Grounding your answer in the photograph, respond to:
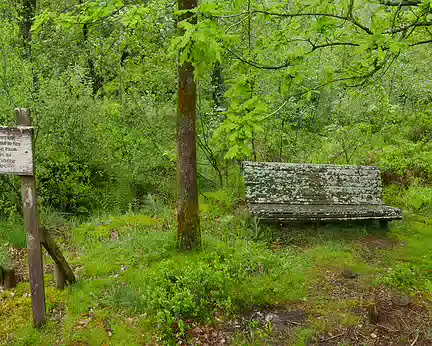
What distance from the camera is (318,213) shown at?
7.93 metres

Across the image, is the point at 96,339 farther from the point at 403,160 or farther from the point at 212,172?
the point at 403,160

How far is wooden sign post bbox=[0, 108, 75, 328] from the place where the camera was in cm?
429

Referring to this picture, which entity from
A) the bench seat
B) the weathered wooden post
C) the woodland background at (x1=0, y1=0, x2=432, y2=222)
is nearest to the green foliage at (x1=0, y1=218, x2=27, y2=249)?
the woodland background at (x1=0, y1=0, x2=432, y2=222)

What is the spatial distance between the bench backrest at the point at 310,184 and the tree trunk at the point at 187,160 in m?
2.58

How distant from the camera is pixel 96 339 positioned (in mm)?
4480

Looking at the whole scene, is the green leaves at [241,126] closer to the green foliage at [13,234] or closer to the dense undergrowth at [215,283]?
the dense undergrowth at [215,283]

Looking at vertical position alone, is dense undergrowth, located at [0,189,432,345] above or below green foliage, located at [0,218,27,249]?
below

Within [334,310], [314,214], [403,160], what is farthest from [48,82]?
[403,160]

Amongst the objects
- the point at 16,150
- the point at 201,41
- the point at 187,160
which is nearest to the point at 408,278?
the point at 187,160

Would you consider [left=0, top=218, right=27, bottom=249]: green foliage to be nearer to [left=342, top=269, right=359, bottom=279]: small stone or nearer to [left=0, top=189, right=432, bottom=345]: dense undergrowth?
[left=0, top=189, right=432, bottom=345]: dense undergrowth

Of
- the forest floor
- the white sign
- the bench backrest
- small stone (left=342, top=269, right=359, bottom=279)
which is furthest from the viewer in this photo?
the bench backrest

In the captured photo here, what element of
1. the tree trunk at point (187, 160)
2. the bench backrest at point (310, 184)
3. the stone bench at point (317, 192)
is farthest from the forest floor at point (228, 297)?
the bench backrest at point (310, 184)

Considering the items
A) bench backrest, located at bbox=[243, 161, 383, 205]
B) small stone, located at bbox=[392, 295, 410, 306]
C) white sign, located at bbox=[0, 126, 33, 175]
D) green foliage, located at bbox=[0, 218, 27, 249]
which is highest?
white sign, located at bbox=[0, 126, 33, 175]

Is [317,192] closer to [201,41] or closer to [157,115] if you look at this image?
[157,115]
